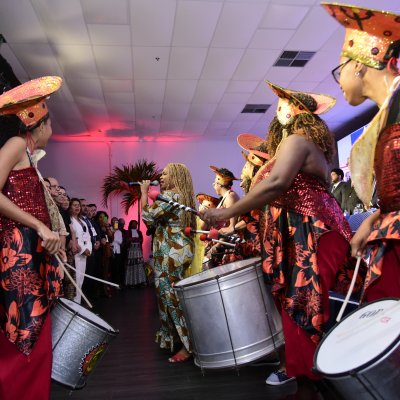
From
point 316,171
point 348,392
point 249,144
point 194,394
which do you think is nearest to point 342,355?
point 348,392

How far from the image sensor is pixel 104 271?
8.05 metres

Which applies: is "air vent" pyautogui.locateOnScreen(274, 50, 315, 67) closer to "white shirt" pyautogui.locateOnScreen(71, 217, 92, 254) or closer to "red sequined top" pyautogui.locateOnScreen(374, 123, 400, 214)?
"white shirt" pyautogui.locateOnScreen(71, 217, 92, 254)

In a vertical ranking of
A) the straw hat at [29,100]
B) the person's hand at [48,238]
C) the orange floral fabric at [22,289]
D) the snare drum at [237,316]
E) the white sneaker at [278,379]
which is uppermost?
the straw hat at [29,100]

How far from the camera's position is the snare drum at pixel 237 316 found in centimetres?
216

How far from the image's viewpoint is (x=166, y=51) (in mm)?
6219

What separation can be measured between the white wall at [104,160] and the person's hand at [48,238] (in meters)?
9.52

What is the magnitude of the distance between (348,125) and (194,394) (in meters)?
9.37

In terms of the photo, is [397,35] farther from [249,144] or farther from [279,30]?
[279,30]

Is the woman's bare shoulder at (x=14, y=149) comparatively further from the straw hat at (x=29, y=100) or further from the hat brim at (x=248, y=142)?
the hat brim at (x=248, y=142)

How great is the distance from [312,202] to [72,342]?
4.09 ft

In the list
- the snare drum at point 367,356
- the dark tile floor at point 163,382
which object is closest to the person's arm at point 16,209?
the dark tile floor at point 163,382

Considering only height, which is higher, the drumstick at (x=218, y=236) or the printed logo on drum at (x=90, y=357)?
the drumstick at (x=218, y=236)

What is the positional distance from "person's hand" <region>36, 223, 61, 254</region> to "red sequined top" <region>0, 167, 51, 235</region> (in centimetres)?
12

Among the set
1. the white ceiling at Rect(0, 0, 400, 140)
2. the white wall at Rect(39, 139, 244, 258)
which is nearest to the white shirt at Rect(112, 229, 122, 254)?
the white wall at Rect(39, 139, 244, 258)
